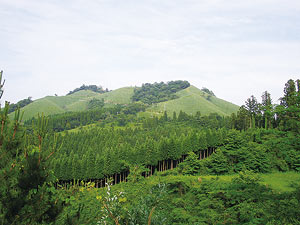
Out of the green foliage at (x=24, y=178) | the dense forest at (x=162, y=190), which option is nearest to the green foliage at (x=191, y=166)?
the dense forest at (x=162, y=190)

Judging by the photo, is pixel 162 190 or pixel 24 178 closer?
pixel 24 178

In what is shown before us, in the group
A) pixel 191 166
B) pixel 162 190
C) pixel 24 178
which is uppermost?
pixel 24 178

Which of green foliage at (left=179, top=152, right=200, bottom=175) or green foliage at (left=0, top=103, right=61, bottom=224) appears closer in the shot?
green foliage at (left=0, top=103, right=61, bottom=224)

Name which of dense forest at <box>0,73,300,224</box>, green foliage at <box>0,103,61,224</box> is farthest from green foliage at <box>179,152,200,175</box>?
green foliage at <box>0,103,61,224</box>

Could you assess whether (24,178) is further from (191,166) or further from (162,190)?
(191,166)

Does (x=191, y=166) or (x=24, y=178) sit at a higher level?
(x=24, y=178)

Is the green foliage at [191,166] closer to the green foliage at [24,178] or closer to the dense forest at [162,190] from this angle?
the dense forest at [162,190]

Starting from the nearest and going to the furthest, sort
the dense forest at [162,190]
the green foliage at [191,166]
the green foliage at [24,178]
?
the green foliage at [24,178] → the dense forest at [162,190] → the green foliage at [191,166]

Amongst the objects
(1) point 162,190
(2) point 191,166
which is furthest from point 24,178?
(2) point 191,166

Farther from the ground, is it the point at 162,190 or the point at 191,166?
the point at 162,190

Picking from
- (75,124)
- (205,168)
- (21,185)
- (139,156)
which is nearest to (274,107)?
(21,185)

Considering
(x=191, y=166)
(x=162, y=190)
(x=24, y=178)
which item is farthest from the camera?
(x=191, y=166)

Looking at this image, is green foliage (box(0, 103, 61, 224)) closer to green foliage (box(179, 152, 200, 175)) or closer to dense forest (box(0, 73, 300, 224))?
dense forest (box(0, 73, 300, 224))

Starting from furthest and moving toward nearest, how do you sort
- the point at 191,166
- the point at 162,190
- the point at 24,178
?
the point at 191,166
the point at 162,190
the point at 24,178
